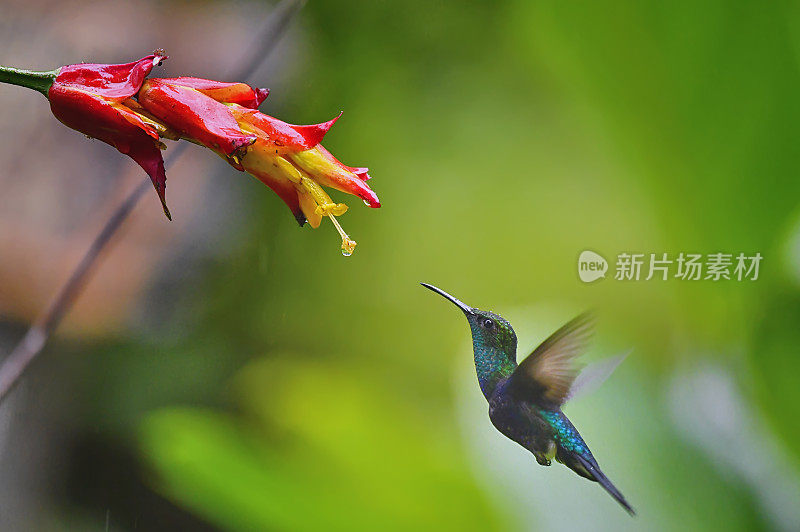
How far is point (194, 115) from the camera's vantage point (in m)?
0.31

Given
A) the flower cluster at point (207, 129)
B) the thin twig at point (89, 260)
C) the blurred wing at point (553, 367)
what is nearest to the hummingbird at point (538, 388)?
the blurred wing at point (553, 367)

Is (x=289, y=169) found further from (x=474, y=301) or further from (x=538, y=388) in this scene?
(x=474, y=301)

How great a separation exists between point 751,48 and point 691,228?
0.14 metres

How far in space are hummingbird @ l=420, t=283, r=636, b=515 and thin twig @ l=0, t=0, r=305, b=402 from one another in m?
0.43

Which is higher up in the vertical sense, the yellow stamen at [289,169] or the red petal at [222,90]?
the red petal at [222,90]

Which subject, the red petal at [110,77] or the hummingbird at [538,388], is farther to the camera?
the hummingbird at [538,388]

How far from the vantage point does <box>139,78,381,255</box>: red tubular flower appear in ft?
1.01

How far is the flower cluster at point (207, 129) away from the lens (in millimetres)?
308

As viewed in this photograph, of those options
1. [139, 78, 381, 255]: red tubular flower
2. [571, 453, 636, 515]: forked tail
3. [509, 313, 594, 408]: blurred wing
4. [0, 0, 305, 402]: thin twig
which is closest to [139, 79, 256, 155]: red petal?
[139, 78, 381, 255]: red tubular flower

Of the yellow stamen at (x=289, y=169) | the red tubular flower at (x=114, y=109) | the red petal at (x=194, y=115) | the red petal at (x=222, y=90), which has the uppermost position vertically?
the red petal at (x=222, y=90)

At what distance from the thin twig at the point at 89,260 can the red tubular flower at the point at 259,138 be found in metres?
0.50

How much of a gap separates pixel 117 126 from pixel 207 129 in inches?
1.5

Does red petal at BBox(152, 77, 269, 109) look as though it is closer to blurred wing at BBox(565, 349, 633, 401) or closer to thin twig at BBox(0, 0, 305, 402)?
blurred wing at BBox(565, 349, 633, 401)

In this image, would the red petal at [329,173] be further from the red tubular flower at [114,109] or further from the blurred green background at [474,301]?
the blurred green background at [474,301]
